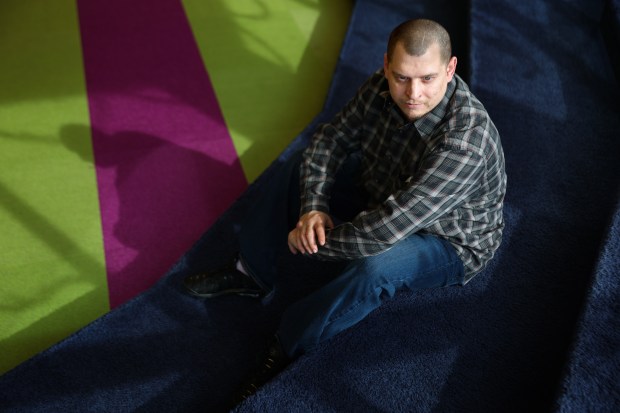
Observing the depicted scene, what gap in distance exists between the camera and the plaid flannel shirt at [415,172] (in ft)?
5.74

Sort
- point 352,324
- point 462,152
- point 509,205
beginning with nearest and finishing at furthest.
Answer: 1. point 462,152
2. point 352,324
3. point 509,205

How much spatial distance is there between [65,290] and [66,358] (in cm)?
40

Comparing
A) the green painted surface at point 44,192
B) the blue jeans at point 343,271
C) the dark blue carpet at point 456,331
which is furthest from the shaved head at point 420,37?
the green painted surface at point 44,192

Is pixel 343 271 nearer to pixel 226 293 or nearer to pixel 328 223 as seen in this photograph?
pixel 328 223

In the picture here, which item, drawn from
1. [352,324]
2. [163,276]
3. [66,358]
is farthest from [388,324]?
[66,358]

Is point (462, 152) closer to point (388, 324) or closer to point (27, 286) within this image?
point (388, 324)

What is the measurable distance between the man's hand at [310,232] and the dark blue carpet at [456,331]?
1.09ft

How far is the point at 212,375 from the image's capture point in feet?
6.94

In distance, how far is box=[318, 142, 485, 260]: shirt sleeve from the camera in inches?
68.1

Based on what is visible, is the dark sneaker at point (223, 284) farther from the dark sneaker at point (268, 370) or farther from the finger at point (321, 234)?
the finger at point (321, 234)

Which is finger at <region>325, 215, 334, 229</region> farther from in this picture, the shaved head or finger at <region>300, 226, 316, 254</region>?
the shaved head

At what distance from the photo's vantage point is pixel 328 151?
2.13 metres

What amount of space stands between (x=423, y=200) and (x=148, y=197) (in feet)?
4.95

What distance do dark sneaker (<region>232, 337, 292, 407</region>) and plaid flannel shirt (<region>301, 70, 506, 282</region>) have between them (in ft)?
1.14
